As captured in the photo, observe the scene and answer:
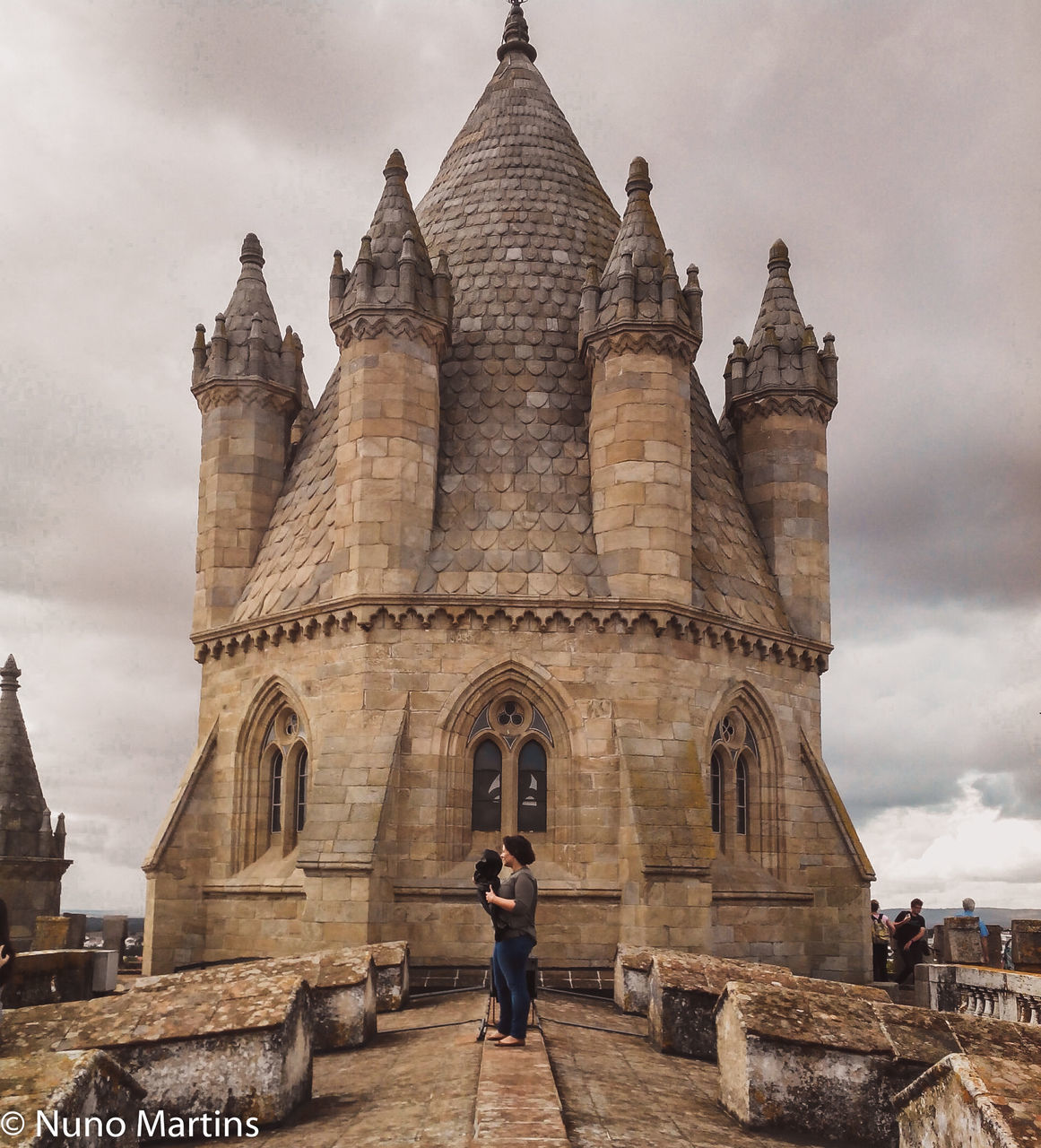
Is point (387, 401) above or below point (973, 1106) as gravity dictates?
above

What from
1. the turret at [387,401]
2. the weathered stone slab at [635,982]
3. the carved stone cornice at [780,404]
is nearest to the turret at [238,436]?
the turret at [387,401]

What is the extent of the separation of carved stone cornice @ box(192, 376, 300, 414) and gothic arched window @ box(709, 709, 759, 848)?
1013 centimetres

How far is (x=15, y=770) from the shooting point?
87.0 feet

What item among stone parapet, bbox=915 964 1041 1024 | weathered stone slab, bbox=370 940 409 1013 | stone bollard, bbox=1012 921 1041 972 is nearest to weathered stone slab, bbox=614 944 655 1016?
weathered stone slab, bbox=370 940 409 1013

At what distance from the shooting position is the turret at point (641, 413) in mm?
19578

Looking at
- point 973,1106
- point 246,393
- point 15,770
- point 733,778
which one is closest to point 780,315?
point 733,778

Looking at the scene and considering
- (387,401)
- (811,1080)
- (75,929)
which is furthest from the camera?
(387,401)

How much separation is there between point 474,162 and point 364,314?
6.35 metres

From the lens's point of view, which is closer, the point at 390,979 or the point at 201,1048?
the point at 201,1048

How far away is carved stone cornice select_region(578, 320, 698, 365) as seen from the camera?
20578 millimetres

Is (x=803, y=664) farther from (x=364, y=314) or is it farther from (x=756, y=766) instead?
(x=364, y=314)

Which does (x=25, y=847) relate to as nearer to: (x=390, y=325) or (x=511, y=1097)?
(x=390, y=325)

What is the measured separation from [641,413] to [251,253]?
914cm

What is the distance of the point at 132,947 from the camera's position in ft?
101
